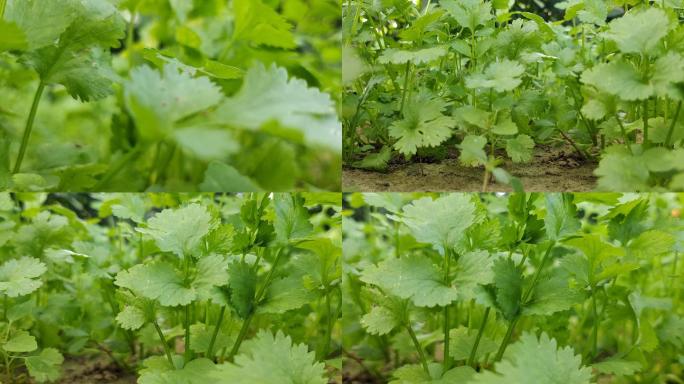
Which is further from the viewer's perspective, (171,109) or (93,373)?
(93,373)

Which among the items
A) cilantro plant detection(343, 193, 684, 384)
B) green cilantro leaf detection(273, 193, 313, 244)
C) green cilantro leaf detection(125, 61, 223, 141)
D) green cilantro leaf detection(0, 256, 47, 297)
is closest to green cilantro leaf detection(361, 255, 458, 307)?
cilantro plant detection(343, 193, 684, 384)

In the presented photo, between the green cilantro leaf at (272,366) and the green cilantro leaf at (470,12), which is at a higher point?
the green cilantro leaf at (470,12)

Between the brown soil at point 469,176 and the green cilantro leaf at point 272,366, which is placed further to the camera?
the brown soil at point 469,176

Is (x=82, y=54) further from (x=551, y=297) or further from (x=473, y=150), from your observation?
(x=551, y=297)

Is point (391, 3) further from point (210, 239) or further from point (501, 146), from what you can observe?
point (210, 239)

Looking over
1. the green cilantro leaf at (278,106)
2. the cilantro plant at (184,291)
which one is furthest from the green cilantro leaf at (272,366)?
the green cilantro leaf at (278,106)

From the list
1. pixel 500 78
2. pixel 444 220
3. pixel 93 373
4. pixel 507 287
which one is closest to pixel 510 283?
pixel 507 287

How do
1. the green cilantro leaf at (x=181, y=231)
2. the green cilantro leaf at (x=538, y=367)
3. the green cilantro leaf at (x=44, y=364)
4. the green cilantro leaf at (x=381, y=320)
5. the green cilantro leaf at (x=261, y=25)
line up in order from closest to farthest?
1. the green cilantro leaf at (x=538, y=367)
2. the green cilantro leaf at (x=181, y=231)
3. the green cilantro leaf at (x=381, y=320)
4. the green cilantro leaf at (x=44, y=364)
5. the green cilantro leaf at (x=261, y=25)

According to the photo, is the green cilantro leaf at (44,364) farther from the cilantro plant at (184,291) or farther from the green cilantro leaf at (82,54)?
the green cilantro leaf at (82,54)
